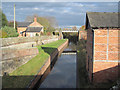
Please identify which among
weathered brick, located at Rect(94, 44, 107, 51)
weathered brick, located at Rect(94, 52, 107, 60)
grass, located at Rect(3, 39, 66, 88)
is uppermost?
weathered brick, located at Rect(94, 44, 107, 51)

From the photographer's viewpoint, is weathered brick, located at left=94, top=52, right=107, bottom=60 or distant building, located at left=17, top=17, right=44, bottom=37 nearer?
weathered brick, located at left=94, top=52, right=107, bottom=60

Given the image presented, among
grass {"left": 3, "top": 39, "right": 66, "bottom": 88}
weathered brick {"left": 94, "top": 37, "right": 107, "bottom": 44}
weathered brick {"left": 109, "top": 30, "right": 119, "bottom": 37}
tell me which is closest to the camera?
weathered brick {"left": 109, "top": 30, "right": 119, "bottom": 37}

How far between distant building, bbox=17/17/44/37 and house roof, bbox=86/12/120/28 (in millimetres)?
30855

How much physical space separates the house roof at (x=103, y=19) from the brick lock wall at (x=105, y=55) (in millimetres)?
354

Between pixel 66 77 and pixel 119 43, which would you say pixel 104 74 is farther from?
pixel 66 77

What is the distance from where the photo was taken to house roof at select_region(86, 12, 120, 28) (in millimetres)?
8125

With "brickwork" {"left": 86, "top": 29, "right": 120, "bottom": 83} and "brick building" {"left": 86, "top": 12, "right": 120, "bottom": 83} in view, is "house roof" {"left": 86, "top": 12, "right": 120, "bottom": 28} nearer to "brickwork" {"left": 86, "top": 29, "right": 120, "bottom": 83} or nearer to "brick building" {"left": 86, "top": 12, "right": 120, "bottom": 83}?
"brick building" {"left": 86, "top": 12, "right": 120, "bottom": 83}

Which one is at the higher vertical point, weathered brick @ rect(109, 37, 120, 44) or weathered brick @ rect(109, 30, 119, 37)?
weathered brick @ rect(109, 30, 119, 37)

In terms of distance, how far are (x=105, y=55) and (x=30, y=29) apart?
37633mm

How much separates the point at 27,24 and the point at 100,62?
153 ft

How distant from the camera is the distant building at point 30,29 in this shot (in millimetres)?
40941

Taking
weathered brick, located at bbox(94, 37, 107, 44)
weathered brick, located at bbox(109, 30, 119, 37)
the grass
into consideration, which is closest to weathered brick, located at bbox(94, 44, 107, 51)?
weathered brick, located at bbox(94, 37, 107, 44)

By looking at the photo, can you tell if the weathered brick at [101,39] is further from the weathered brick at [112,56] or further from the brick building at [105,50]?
the weathered brick at [112,56]

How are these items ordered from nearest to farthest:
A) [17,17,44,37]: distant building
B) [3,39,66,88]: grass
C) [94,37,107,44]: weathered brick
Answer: [94,37,107,44]: weathered brick, [3,39,66,88]: grass, [17,17,44,37]: distant building
